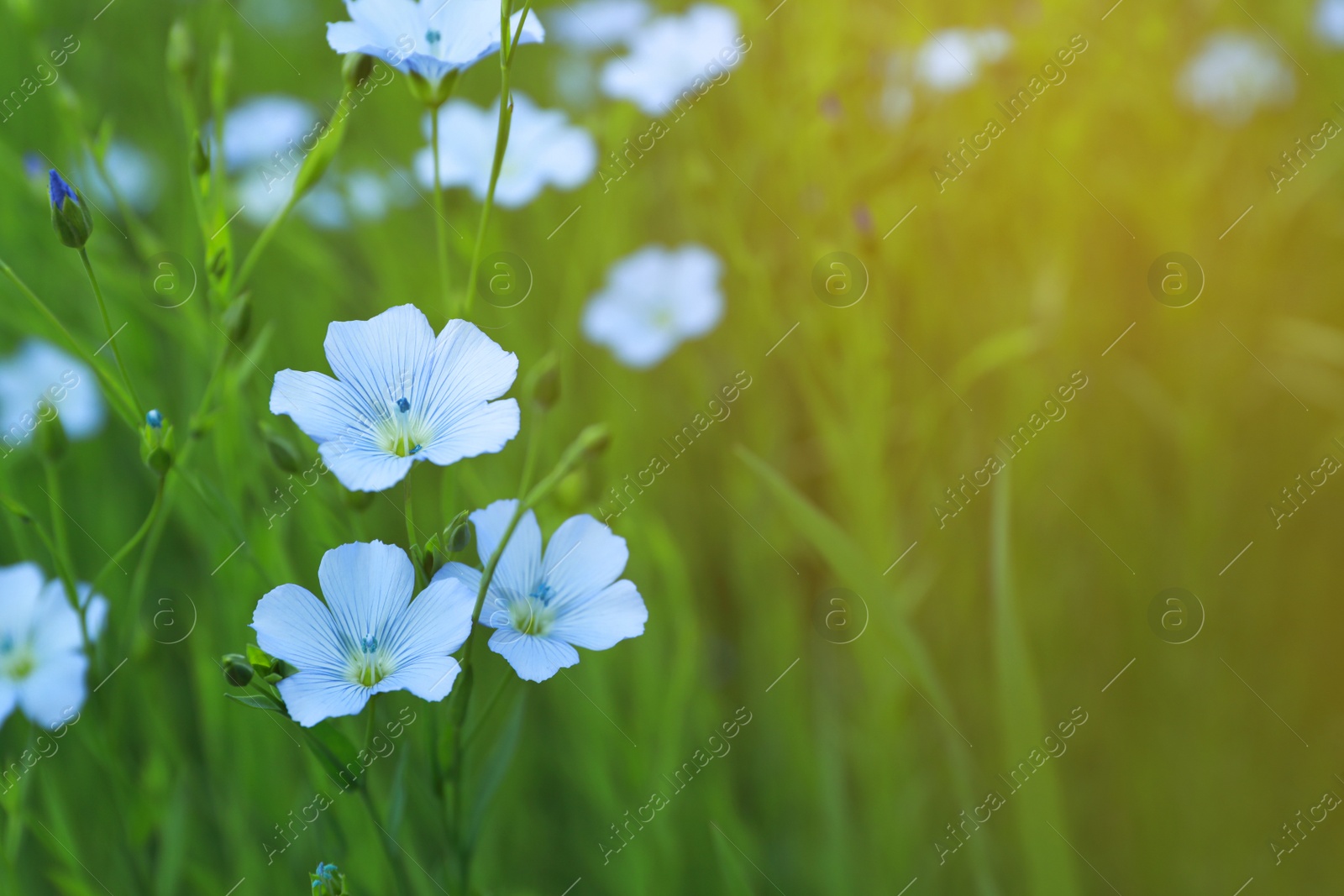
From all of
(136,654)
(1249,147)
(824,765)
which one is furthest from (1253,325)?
(136,654)

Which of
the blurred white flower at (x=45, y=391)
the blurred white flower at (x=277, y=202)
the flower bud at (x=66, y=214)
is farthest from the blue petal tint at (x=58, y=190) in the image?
the blurred white flower at (x=277, y=202)

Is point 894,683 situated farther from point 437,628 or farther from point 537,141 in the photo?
point 537,141

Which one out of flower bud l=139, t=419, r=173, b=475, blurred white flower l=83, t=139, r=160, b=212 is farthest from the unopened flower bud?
blurred white flower l=83, t=139, r=160, b=212

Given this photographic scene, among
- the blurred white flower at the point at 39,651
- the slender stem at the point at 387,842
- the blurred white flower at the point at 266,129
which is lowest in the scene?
the slender stem at the point at 387,842

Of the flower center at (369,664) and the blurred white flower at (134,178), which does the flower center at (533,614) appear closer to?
the flower center at (369,664)

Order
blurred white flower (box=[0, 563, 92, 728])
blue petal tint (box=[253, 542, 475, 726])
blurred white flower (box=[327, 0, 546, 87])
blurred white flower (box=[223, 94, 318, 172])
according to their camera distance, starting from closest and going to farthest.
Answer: blue petal tint (box=[253, 542, 475, 726]) → blurred white flower (box=[327, 0, 546, 87]) → blurred white flower (box=[0, 563, 92, 728]) → blurred white flower (box=[223, 94, 318, 172])

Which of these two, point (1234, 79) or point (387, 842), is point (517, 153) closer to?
point (387, 842)

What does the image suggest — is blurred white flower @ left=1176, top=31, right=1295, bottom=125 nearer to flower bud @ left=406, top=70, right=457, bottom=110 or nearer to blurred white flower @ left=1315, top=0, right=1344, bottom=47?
blurred white flower @ left=1315, top=0, right=1344, bottom=47

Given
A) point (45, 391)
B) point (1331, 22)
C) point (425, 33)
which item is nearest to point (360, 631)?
point (425, 33)
